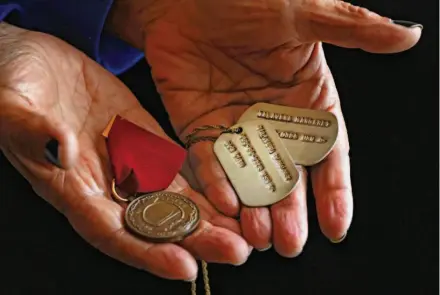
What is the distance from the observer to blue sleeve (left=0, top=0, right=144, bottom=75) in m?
1.06

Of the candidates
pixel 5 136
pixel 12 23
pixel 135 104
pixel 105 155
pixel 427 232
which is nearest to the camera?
pixel 5 136

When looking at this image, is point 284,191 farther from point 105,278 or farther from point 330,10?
point 105,278

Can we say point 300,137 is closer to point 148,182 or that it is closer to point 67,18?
point 148,182

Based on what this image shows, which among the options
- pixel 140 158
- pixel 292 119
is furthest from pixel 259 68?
pixel 140 158

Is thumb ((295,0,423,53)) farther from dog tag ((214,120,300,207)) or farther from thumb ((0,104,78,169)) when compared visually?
thumb ((0,104,78,169))

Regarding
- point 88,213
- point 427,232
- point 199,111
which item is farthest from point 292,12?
point 427,232

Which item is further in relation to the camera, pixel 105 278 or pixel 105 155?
pixel 105 278

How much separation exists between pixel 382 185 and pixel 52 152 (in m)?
0.64

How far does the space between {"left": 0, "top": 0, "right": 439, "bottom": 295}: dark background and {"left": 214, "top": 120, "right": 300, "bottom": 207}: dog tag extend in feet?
0.72

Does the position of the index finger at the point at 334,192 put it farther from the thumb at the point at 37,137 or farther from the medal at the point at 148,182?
the thumb at the point at 37,137

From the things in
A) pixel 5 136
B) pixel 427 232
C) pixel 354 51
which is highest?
pixel 5 136

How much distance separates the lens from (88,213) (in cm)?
77

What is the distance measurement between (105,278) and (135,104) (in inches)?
9.0

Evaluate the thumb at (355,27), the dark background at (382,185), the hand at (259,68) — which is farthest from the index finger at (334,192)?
the dark background at (382,185)
